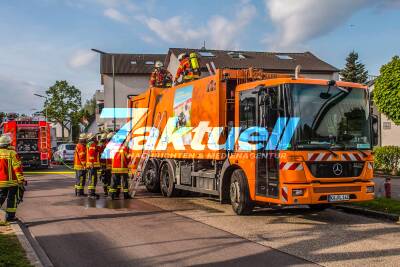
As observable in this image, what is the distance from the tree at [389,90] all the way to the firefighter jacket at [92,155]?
41.9 feet

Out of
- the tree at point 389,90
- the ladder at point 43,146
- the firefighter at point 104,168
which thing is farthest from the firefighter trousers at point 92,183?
the ladder at point 43,146

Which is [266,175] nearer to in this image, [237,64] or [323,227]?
[323,227]

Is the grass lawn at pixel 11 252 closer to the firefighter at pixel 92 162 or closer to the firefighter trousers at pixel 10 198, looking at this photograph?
the firefighter trousers at pixel 10 198

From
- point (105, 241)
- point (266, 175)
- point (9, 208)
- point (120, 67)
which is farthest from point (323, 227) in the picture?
point (120, 67)

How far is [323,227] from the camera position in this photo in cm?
928

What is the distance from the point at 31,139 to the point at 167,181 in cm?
1681

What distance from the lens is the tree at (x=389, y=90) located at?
2058 centimetres

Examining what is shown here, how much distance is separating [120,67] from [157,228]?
148 ft

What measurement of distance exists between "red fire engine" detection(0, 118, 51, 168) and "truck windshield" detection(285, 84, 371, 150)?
2236cm

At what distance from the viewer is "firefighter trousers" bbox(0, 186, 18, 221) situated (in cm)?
969

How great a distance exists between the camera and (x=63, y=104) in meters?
60.8

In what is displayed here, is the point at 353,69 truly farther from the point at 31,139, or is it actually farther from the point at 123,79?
the point at 31,139

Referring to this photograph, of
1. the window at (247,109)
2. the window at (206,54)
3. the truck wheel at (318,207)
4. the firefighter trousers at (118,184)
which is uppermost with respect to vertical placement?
the window at (206,54)

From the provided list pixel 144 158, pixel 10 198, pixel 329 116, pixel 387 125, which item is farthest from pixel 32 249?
pixel 387 125
